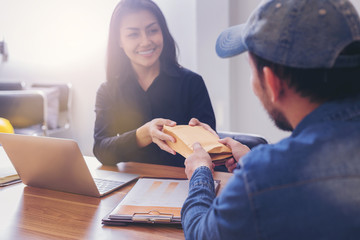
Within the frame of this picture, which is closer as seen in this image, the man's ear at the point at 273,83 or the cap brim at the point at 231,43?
the man's ear at the point at 273,83

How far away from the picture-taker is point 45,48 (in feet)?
12.9

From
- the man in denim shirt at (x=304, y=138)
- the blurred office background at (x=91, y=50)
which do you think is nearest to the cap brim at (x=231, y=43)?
the man in denim shirt at (x=304, y=138)

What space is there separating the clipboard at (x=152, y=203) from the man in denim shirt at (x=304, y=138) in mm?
248

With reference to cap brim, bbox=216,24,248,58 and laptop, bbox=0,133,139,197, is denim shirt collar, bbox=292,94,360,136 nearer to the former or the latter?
cap brim, bbox=216,24,248,58

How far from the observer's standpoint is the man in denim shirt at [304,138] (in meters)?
0.49

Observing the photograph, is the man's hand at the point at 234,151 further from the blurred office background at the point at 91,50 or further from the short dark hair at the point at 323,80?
the blurred office background at the point at 91,50

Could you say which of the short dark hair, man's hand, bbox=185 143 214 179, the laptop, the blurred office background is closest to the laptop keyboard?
the laptop

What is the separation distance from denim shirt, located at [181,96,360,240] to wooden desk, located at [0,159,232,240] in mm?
302

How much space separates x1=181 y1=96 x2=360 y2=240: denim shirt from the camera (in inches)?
19.4

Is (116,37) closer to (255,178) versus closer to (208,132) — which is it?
(208,132)

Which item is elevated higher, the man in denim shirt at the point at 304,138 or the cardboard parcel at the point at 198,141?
the man in denim shirt at the point at 304,138

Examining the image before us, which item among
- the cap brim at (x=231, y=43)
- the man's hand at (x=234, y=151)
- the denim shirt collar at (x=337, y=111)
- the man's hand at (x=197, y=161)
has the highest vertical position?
the cap brim at (x=231, y=43)

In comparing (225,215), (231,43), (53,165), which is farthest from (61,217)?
(231,43)

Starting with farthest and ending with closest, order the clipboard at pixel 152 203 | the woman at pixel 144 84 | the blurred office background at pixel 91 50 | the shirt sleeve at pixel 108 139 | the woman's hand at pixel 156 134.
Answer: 1. the blurred office background at pixel 91 50
2. the woman at pixel 144 84
3. the shirt sleeve at pixel 108 139
4. the woman's hand at pixel 156 134
5. the clipboard at pixel 152 203
